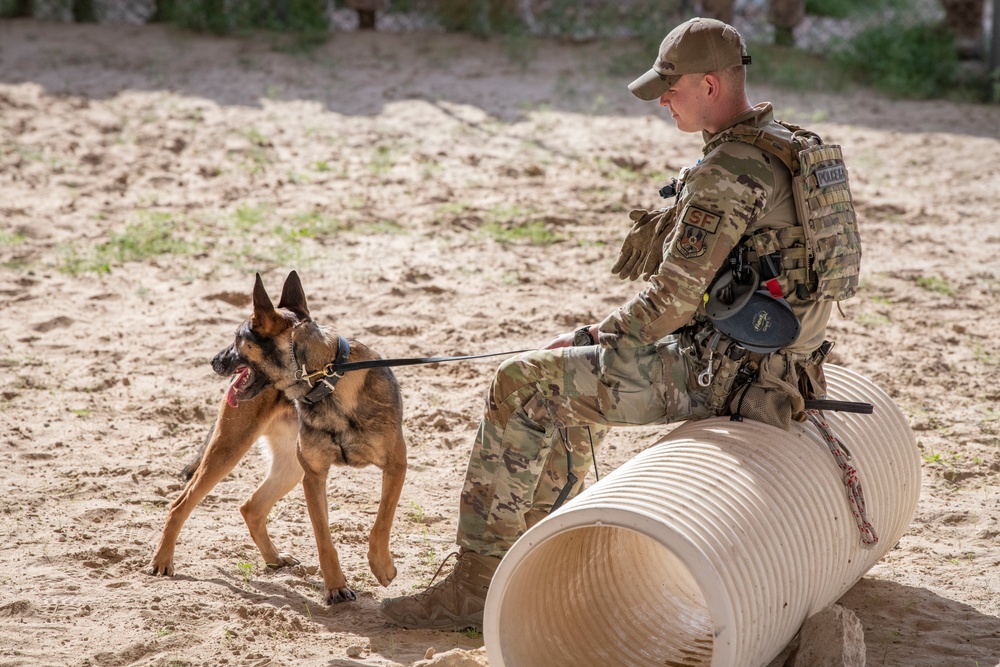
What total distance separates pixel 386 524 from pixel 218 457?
885 millimetres

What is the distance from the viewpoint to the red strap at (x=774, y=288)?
4078mm

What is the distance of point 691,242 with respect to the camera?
13.1 feet

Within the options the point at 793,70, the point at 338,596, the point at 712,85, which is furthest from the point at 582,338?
the point at 793,70

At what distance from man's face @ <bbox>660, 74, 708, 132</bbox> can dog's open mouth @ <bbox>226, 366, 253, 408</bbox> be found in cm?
230

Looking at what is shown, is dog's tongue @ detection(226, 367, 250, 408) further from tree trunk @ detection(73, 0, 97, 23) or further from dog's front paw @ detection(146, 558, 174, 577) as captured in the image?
tree trunk @ detection(73, 0, 97, 23)

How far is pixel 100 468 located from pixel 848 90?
1129 centimetres

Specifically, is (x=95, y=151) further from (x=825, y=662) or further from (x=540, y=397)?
(x=825, y=662)

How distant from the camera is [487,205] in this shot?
1043cm

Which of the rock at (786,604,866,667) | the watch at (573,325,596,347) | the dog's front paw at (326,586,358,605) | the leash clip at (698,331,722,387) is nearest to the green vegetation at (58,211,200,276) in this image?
the dog's front paw at (326,586,358,605)

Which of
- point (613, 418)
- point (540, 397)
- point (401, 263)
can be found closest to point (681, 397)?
point (613, 418)

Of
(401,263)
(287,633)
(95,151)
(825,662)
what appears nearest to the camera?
(825,662)

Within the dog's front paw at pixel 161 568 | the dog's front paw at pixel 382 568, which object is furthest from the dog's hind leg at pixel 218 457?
the dog's front paw at pixel 382 568

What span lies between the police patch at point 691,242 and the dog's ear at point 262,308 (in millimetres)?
1959

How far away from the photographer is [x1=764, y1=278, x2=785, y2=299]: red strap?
4078 millimetres
